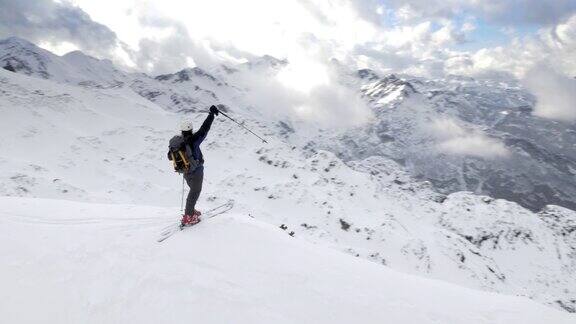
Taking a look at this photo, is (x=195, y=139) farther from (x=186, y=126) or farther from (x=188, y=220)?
(x=188, y=220)

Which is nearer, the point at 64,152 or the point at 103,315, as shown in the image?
the point at 103,315

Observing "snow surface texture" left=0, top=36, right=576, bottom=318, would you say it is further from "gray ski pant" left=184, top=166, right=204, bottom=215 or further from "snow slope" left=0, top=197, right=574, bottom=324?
"snow slope" left=0, top=197, right=574, bottom=324

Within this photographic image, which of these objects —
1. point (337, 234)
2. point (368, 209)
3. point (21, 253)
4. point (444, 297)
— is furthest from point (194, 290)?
point (368, 209)

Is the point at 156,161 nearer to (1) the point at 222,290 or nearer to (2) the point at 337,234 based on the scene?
(2) the point at 337,234

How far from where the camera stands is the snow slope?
9805 mm

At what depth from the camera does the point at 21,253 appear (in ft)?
40.2

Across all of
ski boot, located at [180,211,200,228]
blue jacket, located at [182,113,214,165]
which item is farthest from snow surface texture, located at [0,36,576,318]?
blue jacket, located at [182,113,214,165]

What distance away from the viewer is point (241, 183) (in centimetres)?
12338

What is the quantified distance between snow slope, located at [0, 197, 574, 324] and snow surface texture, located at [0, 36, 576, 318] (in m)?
72.3

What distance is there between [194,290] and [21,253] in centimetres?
509

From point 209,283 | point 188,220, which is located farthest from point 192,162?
point 209,283

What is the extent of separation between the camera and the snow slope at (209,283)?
9805 mm

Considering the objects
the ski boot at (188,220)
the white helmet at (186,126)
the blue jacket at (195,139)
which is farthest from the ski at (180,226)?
the white helmet at (186,126)

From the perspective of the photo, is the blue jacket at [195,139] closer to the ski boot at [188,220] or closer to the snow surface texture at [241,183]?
the ski boot at [188,220]
